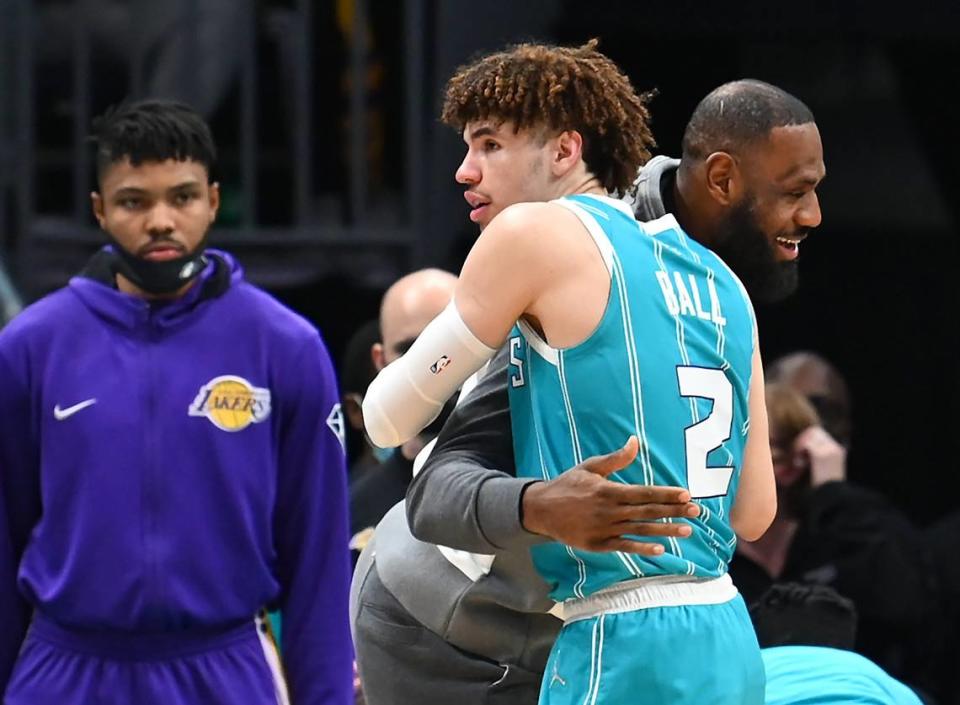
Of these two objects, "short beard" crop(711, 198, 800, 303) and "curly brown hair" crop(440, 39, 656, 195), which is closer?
"curly brown hair" crop(440, 39, 656, 195)

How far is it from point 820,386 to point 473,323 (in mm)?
4024

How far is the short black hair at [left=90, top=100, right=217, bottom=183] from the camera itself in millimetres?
4266

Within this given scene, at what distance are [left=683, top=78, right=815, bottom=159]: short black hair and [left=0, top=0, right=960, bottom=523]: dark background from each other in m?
4.46

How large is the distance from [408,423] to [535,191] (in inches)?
17.4

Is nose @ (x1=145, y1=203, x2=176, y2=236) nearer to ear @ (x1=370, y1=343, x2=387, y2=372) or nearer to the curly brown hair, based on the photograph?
the curly brown hair

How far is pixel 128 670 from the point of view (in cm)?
401

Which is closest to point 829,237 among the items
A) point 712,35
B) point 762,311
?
point 762,311

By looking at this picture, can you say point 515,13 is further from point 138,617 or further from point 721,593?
point 721,593

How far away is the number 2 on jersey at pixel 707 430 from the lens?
10.5 feet

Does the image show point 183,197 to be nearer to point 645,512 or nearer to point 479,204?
point 479,204

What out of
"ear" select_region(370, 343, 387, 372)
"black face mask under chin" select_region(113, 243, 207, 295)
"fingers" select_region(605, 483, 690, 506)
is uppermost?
"black face mask under chin" select_region(113, 243, 207, 295)

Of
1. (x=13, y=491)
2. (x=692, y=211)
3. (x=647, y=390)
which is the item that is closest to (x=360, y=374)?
(x=13, y=491)

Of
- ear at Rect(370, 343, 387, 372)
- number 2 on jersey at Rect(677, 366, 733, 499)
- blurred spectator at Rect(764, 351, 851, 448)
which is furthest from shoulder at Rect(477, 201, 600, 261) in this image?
blurred spectator at Rect(764, 351, 851, 448)

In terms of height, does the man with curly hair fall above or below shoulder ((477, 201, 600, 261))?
below
